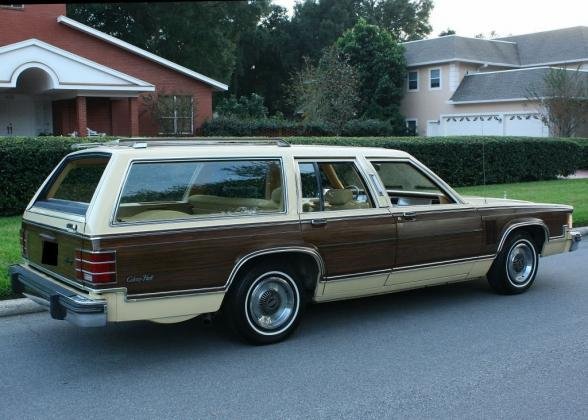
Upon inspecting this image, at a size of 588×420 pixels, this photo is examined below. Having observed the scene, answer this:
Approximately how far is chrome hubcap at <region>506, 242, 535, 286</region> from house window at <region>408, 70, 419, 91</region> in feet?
111

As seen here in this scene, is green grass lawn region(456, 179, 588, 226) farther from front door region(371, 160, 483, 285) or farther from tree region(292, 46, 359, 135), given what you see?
tree region(292, 46, 359, 135)

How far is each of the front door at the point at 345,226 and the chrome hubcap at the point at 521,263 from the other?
188 centimetres

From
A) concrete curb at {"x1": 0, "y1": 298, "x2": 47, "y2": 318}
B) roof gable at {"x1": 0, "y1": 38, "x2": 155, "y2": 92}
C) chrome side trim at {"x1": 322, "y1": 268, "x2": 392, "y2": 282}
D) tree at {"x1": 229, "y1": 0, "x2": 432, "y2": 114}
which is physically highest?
tree at {"x1": 229, "y1": 0, "x2": 432, "y2": 114}

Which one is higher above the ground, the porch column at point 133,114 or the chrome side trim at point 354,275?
the porch column at point 133,114

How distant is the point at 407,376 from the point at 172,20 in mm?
38353

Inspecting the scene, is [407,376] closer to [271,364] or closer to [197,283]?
[271,364]

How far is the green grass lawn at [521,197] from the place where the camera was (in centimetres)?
823

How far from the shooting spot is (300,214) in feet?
18.9

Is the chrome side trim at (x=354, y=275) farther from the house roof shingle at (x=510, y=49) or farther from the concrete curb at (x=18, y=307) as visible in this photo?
the house roof shingle at (x=510, y=49)

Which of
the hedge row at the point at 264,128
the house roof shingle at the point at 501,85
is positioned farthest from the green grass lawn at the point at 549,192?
the house roof shingle at the point at 501,85

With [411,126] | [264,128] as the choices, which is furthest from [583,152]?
[411,126]

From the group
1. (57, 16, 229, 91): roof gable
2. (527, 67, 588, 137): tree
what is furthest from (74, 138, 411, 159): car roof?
(527, 67, 588, 137): tree

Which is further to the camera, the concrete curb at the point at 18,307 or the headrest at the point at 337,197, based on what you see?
the concrete curb at the point at 18,307

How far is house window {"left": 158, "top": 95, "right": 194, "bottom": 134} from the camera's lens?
25.2 meters
